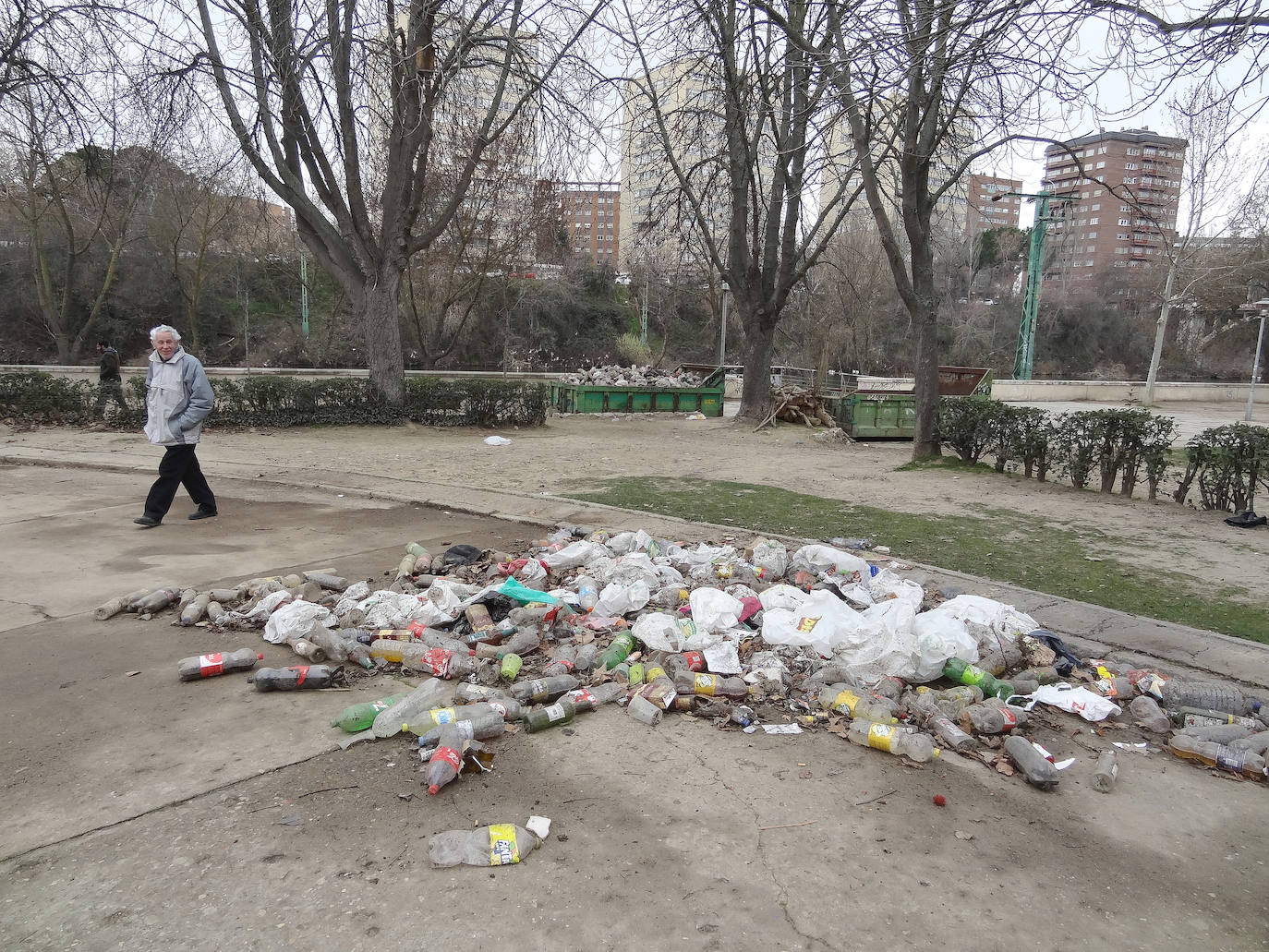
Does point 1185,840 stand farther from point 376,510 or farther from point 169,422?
point 169,422

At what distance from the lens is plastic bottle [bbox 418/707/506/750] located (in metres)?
3.40

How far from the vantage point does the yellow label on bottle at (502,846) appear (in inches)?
105

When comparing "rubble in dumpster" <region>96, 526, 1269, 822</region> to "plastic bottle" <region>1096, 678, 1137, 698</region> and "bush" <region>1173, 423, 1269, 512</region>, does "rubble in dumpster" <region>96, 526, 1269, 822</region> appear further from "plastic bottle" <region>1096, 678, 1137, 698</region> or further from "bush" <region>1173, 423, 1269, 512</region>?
"bush" <region>1173, 423, 1269, 512</region>

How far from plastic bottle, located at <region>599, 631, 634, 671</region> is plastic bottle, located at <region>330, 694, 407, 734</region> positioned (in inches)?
45.8

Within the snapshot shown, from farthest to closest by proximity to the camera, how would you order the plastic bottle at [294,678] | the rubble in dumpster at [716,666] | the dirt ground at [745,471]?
the dirt ground at [745,471], the plastic bottle at [294,678], the rubble in dumpster at [716,666]

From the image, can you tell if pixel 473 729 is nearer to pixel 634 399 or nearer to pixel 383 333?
pixel 383 333

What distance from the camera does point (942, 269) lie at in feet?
174

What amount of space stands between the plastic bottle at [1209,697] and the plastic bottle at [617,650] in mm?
2775

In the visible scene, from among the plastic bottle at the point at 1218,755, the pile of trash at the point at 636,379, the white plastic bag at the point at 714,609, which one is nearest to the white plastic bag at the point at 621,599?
the white plastic bag at the point at 714,609

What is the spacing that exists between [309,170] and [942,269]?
46.2 meters

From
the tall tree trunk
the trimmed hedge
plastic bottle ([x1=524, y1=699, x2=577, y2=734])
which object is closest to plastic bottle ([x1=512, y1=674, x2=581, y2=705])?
plastic bottle ([x1=524, y1=699, x2=577, y2=734])

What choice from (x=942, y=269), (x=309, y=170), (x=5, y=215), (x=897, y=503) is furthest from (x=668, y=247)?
(x=897, y=503)

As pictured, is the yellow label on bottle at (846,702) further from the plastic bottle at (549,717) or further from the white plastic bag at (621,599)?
the white plastic bag at (621,599)

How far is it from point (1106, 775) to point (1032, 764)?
30 cm
